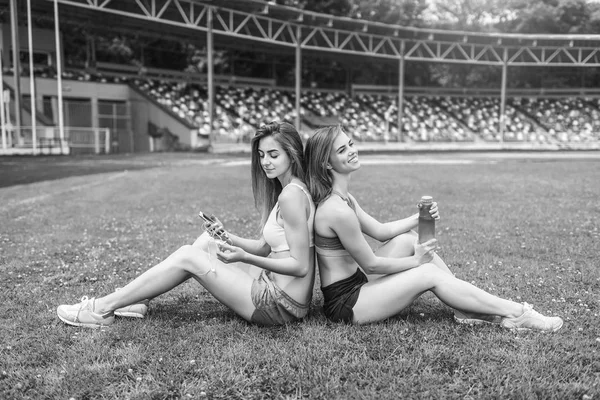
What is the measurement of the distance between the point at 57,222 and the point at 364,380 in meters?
6.97

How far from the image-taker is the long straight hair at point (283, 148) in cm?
356

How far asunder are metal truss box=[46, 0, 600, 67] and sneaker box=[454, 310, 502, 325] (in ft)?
79.2

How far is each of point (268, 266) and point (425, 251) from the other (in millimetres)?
1001

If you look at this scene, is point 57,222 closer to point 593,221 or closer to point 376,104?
point 593,221

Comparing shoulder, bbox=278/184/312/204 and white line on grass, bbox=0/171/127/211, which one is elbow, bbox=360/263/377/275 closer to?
shoulder, bbox=278/184/312/204

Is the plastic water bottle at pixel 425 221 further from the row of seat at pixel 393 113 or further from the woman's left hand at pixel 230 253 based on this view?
the row of seat at pixel 393 113

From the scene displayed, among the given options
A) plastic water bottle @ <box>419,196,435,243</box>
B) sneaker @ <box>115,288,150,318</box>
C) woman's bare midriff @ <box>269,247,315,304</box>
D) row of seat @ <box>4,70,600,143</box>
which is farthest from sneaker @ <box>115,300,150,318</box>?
row of seat @ <box>4,70,600,143</box>

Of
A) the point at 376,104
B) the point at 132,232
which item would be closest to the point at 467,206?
the point at 132,232

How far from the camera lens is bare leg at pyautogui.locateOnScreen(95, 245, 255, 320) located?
3.63 metres

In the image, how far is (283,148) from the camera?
359cm

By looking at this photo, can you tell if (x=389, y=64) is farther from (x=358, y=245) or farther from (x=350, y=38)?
(x=358, y=245)

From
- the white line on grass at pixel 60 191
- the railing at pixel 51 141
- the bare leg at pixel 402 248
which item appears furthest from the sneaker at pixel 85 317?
the railing at pixel 51 141

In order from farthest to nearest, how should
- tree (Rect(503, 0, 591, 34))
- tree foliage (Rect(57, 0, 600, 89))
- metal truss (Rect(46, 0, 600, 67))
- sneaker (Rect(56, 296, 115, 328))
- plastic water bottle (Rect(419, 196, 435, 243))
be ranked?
tree (Rect(503, 0, 591, 34)) → tree foliage (Rect(57, 0, 600, 89)) → metal truss (Rect(46, 0, 600, 67)) → sneaker (Rect(56, 296, 115, 328)) → plastic water bottle (Rect(419, 196, 435, 243))

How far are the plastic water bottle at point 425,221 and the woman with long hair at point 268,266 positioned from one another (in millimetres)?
674
